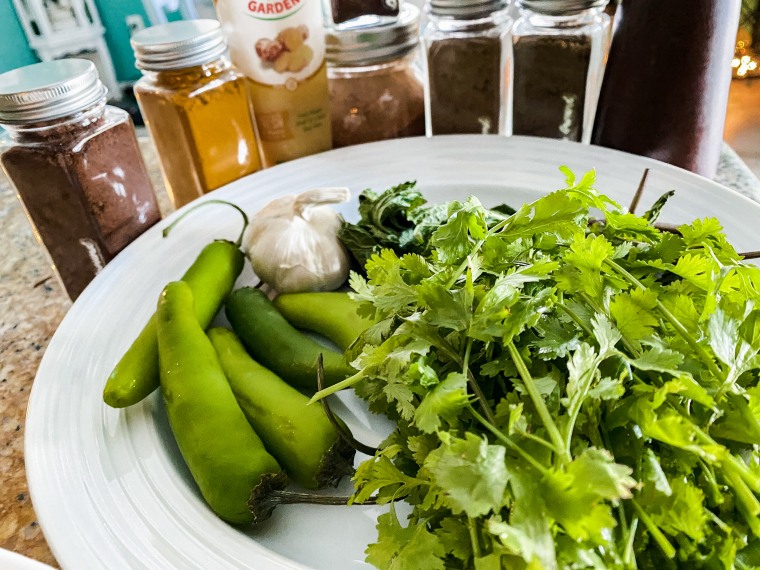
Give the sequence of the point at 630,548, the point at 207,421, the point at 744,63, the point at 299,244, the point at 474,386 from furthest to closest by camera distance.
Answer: the point at 744,63 → the point at 299,244 → the point at 207,421 → the point at 474,386 → the point at 630,548

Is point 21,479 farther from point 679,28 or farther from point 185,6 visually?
point 185,6

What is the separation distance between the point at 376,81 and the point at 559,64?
12.5 inches

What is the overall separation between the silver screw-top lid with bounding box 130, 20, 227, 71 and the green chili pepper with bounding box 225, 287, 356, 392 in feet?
1.26

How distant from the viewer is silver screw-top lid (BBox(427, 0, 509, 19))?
3.14 feet

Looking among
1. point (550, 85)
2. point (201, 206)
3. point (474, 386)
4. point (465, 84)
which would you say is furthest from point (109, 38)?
point (474, 386)

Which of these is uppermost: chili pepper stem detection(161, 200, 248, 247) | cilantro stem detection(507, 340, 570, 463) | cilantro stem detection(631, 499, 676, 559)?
cilantro stem detection(507, 340, 570, 463)

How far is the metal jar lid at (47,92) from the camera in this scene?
0.76 m

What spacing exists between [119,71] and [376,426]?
4.25ft

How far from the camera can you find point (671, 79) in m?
0.88

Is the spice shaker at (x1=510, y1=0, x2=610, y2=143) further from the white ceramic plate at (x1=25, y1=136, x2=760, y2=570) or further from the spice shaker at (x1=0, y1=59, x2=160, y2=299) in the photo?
the spice shaker at (x1=0, y1=59, x2=160, y2=299)

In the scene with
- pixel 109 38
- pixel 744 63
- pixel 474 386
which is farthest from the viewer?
pixel 109 38

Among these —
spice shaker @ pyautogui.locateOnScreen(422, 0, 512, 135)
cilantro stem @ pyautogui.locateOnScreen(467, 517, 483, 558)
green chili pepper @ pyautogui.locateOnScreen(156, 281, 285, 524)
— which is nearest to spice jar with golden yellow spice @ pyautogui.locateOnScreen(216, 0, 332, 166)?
spice shaker @ pyautogui.locateOnScreen(422, 0, 512, 135)

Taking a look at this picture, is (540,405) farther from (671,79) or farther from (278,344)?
(671,79)

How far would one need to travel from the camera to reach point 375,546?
452mm
